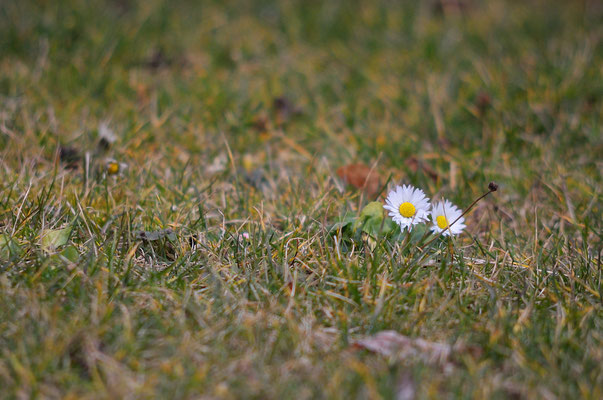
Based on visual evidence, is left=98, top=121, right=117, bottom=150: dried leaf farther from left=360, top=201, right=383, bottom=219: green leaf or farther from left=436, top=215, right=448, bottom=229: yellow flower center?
left=436, top=215, right=448, bottom=229: yellow flower center

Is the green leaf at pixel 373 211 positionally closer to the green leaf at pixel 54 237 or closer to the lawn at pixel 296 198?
the lawn at pixel 296 198

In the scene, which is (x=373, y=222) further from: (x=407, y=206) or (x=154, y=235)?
(x=154, y=235)

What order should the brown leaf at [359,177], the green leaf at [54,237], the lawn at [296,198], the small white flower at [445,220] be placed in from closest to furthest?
the lawn at [296,198] < the green leaf at [54,237] < the small white flower at [445,220] < the brown leaf at [359,177]

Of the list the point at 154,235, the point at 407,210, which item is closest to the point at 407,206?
the point at 407,210

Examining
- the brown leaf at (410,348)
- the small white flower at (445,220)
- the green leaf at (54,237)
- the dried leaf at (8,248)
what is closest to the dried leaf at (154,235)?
the green leaf at (54,237)

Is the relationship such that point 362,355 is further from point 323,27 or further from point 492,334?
point 323,27

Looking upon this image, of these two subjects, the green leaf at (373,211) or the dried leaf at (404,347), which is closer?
the dried leaf at (404,347)

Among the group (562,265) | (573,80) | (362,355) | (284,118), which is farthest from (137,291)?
(573,80)
